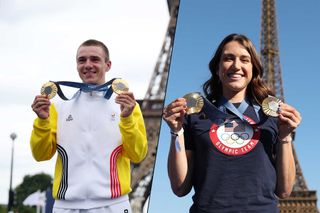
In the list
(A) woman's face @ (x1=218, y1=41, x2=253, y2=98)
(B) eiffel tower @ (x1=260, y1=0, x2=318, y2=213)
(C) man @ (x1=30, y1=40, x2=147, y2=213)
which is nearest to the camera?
(A) woman's face @ (x1=218, y1=41, x2=253, y2=98)

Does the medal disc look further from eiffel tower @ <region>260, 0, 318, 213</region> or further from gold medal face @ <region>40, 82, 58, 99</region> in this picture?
eiffel tower @ <region>260, 0, 318, 213</region>

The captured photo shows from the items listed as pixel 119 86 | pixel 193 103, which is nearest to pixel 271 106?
pixel 193 103

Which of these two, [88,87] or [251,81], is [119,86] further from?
[251,81]

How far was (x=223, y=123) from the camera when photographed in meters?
2.07

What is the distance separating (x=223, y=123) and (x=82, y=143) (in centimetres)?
54

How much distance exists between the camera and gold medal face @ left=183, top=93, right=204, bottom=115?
2.02 metres

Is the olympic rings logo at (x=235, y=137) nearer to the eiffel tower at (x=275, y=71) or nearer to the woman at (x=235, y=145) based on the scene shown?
the woman at (x=235, y=145)

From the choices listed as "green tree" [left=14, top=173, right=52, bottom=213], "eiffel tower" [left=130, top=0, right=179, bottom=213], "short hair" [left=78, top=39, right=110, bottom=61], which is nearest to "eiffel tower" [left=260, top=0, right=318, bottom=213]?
"eiffel tower" [left=130, top=0, right=179, bottom=213]

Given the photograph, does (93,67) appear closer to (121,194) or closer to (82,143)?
(82,143)

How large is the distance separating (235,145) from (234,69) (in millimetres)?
274

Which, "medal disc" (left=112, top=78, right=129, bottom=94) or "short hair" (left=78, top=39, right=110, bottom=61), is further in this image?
"short hair" (left=78, top=39, right=110, bottom=61)

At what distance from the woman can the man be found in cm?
26

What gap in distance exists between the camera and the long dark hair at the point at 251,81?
2.16m

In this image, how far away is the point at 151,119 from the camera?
53.1 ft
